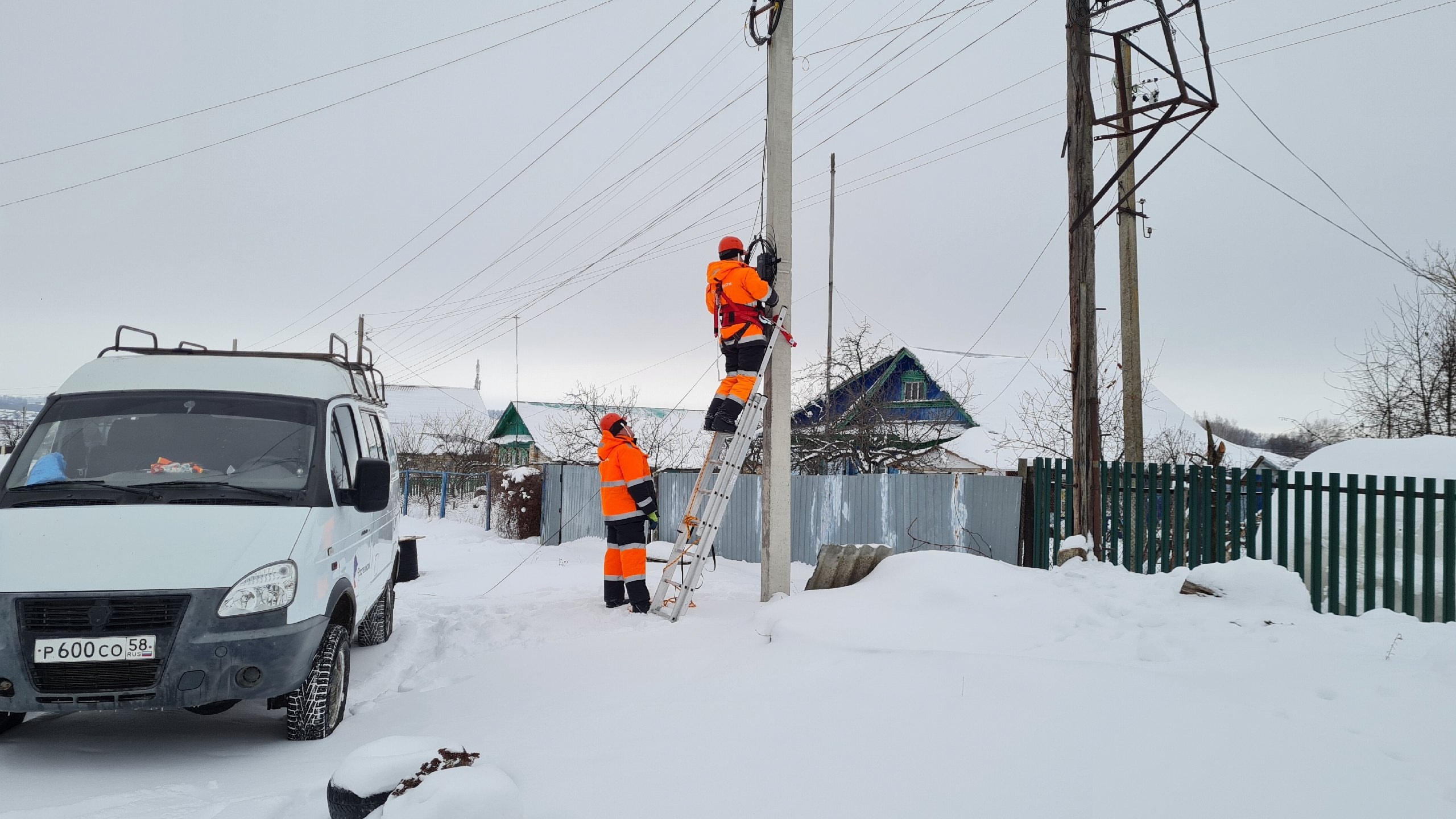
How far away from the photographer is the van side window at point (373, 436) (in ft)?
20.8

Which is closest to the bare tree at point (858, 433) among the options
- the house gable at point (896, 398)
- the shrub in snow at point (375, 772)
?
the house gable at point (896, 398)

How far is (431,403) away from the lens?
57.8 metres

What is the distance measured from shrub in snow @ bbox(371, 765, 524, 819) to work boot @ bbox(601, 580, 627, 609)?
16.1 ft

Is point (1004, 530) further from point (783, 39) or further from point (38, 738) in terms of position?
point (38, 738)

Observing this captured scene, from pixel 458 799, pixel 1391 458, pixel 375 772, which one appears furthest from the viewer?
pixel 1391 458

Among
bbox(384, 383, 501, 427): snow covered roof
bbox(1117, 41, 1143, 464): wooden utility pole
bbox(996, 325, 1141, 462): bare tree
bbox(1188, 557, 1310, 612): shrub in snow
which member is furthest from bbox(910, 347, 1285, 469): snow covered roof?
bbox(384, 383, 501, 427): snow covered roof

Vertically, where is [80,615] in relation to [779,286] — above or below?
below

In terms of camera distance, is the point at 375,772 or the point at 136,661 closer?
the point at 375,772

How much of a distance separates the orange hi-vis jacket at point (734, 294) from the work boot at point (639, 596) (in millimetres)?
2316

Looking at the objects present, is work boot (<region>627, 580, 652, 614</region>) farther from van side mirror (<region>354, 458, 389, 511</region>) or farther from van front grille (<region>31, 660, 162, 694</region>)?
van front grille (<region>31, 660, 162, 694</region>)

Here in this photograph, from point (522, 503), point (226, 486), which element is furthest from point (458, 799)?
point (522, 503)

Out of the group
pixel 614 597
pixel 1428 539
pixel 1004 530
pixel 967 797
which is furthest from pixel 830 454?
pixel 967 797

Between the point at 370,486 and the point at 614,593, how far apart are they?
3188 millimetres

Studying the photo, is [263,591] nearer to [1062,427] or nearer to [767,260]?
[767,260]
